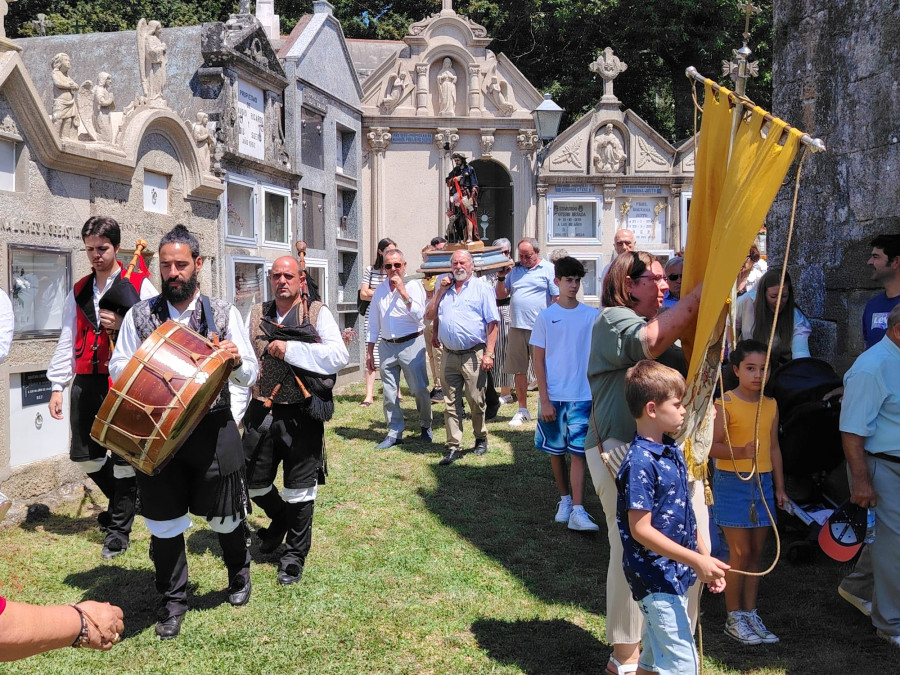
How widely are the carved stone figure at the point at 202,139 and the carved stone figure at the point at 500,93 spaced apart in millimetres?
8697

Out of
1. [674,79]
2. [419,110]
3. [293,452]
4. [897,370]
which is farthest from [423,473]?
[674,79]

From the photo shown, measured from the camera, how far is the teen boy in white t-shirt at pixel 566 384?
566 centimetres

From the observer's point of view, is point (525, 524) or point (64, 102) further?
point (64, 102)

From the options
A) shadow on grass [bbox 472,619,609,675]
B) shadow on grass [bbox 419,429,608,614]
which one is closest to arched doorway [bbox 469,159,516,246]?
shadow on grass [bbox 419,429,608,614]

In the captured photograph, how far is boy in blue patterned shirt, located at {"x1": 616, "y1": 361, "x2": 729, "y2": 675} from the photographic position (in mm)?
2895

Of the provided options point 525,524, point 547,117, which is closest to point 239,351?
point 525,524

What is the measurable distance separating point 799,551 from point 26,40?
10.2 m

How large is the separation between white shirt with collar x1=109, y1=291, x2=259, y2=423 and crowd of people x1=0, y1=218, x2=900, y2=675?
0.01 metres

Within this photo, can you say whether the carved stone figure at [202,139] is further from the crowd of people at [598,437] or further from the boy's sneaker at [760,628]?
the boy's sneaker at [760,628]

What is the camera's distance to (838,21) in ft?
18.8

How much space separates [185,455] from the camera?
4117mm

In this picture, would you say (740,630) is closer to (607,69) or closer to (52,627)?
A: (52,627)

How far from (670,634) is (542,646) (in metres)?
1.17

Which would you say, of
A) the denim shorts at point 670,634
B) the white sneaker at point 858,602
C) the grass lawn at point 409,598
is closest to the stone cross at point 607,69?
the grass lawn at point 409,598
